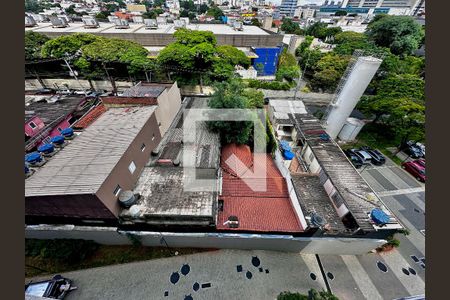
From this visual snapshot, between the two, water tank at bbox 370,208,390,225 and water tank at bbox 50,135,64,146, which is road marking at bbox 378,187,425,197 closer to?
water tank at bbox 370,208,390,225

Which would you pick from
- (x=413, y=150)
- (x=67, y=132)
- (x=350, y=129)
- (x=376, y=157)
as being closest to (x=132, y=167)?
(x=67, y=132)

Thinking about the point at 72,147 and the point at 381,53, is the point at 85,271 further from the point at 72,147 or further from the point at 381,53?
the point at 381,53

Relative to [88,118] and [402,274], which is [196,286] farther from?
[88,118]

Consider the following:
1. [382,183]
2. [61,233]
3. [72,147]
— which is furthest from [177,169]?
[382,183]

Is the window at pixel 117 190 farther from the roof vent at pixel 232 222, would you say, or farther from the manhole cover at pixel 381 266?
the manhole cover at pixel 381 266

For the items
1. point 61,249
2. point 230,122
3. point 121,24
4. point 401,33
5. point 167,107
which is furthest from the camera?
point 121,24

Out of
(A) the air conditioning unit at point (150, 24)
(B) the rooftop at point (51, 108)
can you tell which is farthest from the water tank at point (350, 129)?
(A) the air conditioning unit at point (150, 24)

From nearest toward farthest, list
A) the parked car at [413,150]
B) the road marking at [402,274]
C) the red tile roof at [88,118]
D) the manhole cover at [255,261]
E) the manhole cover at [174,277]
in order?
the manhole cover at [174,277] < the road marking at [402,274] < the manhole cover at [255,261] < the red tile roof at [88,118] < the parked car at [413,150]
